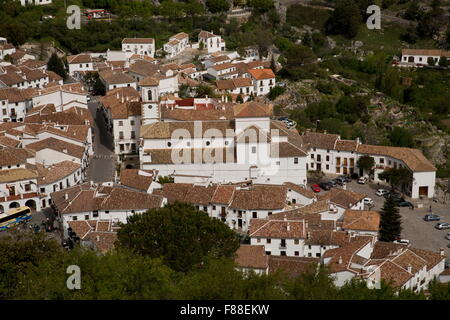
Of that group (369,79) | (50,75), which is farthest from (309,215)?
(369,79)

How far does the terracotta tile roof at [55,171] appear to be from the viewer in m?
38.2

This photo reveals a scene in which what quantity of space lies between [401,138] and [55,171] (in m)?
25.2

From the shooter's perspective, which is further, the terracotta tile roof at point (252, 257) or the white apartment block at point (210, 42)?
the white apartment block at point (210, 42)

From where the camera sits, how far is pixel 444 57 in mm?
68250

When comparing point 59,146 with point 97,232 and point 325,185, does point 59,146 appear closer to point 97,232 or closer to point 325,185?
point 97,232

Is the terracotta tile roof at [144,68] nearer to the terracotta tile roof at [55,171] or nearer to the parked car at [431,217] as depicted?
the terracotta tile roof at [55,171]

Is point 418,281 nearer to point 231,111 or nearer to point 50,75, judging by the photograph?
point 231,111

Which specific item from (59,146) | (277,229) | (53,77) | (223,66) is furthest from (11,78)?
(277,229)

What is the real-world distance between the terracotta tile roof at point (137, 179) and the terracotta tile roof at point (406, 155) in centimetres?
1446

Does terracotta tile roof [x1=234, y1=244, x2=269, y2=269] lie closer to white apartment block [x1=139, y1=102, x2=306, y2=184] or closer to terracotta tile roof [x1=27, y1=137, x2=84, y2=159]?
white apartment block [x1=139, y1=102, x2=306, y2=184]

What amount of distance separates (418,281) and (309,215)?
7165 millimetres

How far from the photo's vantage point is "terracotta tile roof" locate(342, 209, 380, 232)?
34656 mm

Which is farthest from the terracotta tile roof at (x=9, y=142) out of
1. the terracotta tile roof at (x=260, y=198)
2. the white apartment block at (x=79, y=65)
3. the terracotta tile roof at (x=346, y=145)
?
the terracotta tile roof at (x=346, y=145)
